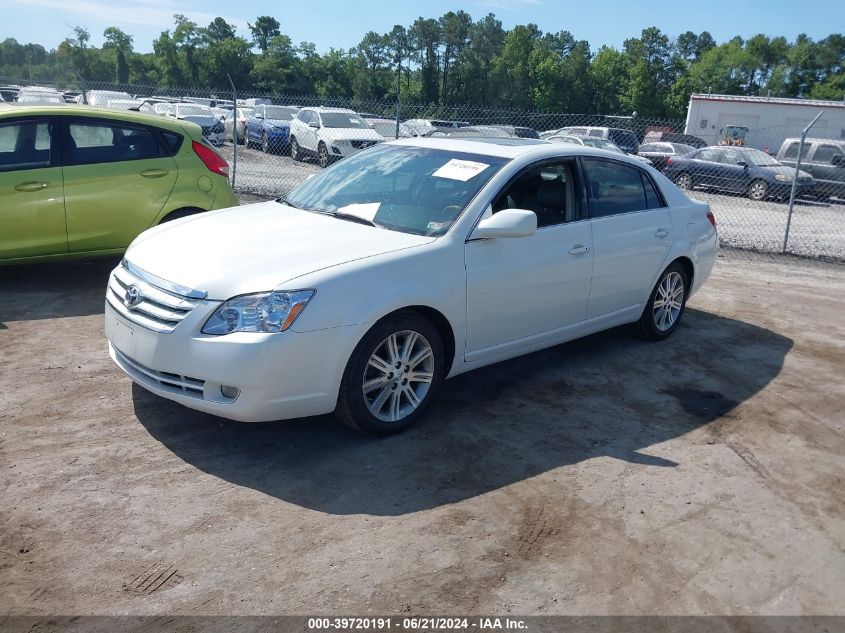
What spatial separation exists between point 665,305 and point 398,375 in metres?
3.12

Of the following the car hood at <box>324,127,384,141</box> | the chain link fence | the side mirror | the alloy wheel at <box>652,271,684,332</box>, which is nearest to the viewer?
the side mirror

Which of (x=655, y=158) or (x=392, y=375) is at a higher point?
(x=655, y=158)

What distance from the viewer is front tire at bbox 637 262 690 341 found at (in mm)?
6355

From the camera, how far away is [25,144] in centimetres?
661

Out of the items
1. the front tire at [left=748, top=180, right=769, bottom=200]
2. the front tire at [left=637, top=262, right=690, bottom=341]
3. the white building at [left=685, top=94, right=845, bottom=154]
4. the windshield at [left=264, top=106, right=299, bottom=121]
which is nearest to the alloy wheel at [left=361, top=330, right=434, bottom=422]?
the front tire at [left=637, top=262, right=690, bottom=341]

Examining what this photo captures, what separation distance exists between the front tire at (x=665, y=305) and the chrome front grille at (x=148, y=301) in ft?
12.6

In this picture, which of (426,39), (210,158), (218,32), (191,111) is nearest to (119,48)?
(218,32)

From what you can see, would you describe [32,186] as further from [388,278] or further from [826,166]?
[826,166]

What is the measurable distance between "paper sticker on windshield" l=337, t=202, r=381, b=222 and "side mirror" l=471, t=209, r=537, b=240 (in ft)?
2.33

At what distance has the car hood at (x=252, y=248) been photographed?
4.02 meters

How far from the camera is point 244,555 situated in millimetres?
3248

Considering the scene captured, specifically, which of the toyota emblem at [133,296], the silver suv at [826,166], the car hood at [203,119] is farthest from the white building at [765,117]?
the toyota emblem at [133,296]

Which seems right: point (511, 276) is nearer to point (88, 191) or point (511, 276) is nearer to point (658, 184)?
point (658, 184)

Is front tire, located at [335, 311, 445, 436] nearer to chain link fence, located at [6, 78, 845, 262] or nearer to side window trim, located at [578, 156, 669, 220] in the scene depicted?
side window trim, located at [578, 156, 669, 220]
